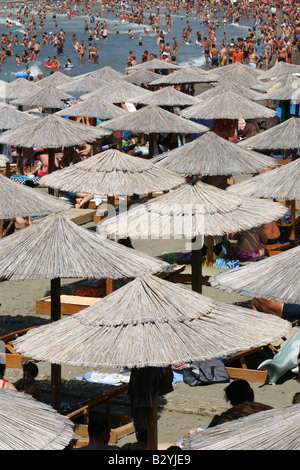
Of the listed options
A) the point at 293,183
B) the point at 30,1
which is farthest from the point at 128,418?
the point at 30,1

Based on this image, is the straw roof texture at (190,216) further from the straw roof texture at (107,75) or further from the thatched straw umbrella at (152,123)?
the straw roof texture at (107,75)

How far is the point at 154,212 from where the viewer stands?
897 centimetres

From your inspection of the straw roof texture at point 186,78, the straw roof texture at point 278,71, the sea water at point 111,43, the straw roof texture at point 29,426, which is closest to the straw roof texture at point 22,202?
the straw roof texture at point 29,426

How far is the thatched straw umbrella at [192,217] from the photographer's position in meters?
8.83

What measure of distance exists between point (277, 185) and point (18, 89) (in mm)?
12536

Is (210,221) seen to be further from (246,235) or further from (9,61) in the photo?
(9,61)

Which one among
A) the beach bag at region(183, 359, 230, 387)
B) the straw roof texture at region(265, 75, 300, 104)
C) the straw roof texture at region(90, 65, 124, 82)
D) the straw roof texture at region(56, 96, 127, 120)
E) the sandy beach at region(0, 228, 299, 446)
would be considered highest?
the straw roof texture at region(265, 75, 300, 104)

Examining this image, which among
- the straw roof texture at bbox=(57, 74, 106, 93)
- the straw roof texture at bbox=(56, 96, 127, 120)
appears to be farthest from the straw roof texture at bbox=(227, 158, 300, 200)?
the straw roof texture at bbox=(57, 74, 106, 93)

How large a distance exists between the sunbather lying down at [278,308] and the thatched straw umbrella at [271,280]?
177 cm

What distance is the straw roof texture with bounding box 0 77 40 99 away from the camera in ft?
70.5

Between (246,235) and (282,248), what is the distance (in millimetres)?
802

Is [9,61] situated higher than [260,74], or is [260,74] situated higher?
[260,74]

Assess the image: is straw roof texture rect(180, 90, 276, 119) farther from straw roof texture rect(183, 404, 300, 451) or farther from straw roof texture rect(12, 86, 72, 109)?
straw roof texture rect(183, 404, 300, 451)

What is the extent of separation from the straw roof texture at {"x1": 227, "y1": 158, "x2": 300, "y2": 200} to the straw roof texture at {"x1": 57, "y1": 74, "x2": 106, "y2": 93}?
11114 mm
